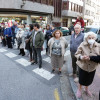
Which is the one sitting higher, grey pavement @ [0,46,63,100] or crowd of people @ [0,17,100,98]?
crowd of people @ [0,17,100,98]

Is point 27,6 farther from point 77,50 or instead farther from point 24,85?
point 77,50

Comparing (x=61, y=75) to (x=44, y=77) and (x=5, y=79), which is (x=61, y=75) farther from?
(x=5, y=79)

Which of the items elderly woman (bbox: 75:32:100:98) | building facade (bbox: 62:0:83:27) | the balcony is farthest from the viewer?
building facade (bbox: 62:0:83:27)

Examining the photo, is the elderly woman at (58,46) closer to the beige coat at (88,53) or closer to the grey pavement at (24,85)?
the grey pavement at (24,85)

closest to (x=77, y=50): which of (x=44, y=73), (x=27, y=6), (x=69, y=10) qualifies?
(x=44, y=73)

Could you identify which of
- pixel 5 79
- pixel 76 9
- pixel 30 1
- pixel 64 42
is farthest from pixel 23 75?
pixel 76 9

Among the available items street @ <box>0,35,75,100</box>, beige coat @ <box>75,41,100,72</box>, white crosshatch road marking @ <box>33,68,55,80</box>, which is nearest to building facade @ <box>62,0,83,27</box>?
street @ <box>0,35,75,100</box>

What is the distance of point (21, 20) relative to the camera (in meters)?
22.8

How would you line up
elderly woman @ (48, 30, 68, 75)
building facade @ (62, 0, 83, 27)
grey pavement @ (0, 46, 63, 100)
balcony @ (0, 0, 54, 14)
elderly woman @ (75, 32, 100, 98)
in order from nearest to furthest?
elderly woman @ (75, 32, 100, 98) < grey pavement @ (0, 46, 63, 100) < elderly woman @ (48, 30, 68, 75) < balcony @ (0, 0, 54, 14) < building facade @ (62, 0, 83, 27)

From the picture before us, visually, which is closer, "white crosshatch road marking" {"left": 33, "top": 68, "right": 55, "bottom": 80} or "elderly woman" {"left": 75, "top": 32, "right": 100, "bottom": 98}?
"elderly woman" {"left": 75, "top": 32, "right": 100, "bottom": 98}

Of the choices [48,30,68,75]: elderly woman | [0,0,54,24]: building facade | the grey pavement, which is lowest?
the grey pavement

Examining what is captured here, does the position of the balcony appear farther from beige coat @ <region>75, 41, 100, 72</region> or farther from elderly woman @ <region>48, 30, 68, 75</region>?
beige coat @ <region>75, 41, 100, 72</region>

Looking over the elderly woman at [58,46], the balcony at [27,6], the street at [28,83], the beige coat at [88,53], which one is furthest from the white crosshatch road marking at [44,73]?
the balcony at [27,6]

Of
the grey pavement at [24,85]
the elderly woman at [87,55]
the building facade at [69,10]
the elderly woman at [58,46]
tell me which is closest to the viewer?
the elderly woman at [87,55]
